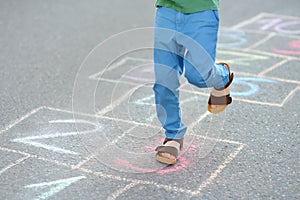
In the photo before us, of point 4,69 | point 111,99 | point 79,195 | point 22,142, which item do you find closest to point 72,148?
point 22,142

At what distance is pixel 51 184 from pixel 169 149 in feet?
2.23

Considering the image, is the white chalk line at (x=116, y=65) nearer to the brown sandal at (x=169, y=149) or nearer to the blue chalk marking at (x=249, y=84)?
the blue chalk marking at (x=249, y=84)

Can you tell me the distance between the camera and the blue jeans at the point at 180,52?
10.6ft

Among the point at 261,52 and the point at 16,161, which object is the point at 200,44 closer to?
the point at 16,161

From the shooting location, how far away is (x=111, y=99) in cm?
436

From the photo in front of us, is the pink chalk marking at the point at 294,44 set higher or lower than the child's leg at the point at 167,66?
lower

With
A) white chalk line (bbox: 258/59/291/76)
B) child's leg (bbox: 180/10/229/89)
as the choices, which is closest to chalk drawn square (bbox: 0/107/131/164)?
child's leg (bbox: 180/10/229/89)

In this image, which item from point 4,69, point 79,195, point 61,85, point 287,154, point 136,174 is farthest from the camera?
point 4,69

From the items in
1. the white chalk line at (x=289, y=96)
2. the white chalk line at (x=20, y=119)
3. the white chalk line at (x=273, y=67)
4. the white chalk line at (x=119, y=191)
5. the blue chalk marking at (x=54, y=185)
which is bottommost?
the white chalk line at (x=273, y=67)

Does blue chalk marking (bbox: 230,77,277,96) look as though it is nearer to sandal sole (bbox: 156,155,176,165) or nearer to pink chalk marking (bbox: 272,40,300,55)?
pink chalk marking (bbox: 272,40,300,55)

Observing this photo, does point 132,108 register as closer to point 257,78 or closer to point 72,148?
point 72,148

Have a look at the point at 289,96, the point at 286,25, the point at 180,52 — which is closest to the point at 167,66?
the point at 180,52

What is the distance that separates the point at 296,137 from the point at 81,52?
2.31 m

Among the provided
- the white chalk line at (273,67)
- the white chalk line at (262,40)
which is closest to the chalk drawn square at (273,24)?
the white chalk line at (262,40)
